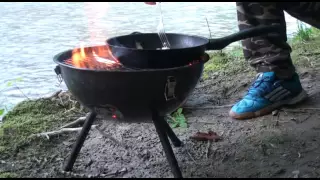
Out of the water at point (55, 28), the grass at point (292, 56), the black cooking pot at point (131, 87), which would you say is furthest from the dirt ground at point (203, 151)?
the water at point (55, 28)

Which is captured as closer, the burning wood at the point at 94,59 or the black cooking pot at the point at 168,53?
the black cooking pot at the point at 168,53

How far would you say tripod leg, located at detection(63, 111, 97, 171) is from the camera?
73.3 inches

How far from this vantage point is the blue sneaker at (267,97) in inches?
97.0

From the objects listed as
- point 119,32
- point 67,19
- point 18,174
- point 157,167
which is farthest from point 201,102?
point 67,19

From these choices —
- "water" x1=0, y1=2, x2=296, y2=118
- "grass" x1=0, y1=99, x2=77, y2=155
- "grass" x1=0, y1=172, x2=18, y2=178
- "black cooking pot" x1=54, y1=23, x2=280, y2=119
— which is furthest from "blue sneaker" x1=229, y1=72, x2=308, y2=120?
"water" x1=0, y1=2, x2=296, y2=118

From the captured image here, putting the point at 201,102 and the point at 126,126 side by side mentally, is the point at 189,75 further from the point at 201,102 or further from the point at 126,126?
the point at 201,102

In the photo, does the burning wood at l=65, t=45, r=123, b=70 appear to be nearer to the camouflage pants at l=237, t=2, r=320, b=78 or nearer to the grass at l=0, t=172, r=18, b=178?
the grass at l=0, t=172, r=18, b=178

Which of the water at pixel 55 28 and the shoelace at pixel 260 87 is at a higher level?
the shoelace at pixel 260 87

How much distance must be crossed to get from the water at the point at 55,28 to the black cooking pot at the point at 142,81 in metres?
1.54

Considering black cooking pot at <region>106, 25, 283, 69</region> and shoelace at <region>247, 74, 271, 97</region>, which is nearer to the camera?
black cooking pot at <region>106, 25, 283, 69</region>

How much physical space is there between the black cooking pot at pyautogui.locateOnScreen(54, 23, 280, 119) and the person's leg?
665 mm

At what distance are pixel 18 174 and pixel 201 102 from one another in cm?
135

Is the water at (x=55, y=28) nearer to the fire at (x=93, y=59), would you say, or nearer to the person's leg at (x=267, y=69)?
the fire at (x=93, y=59)

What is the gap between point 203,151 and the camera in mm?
2135
